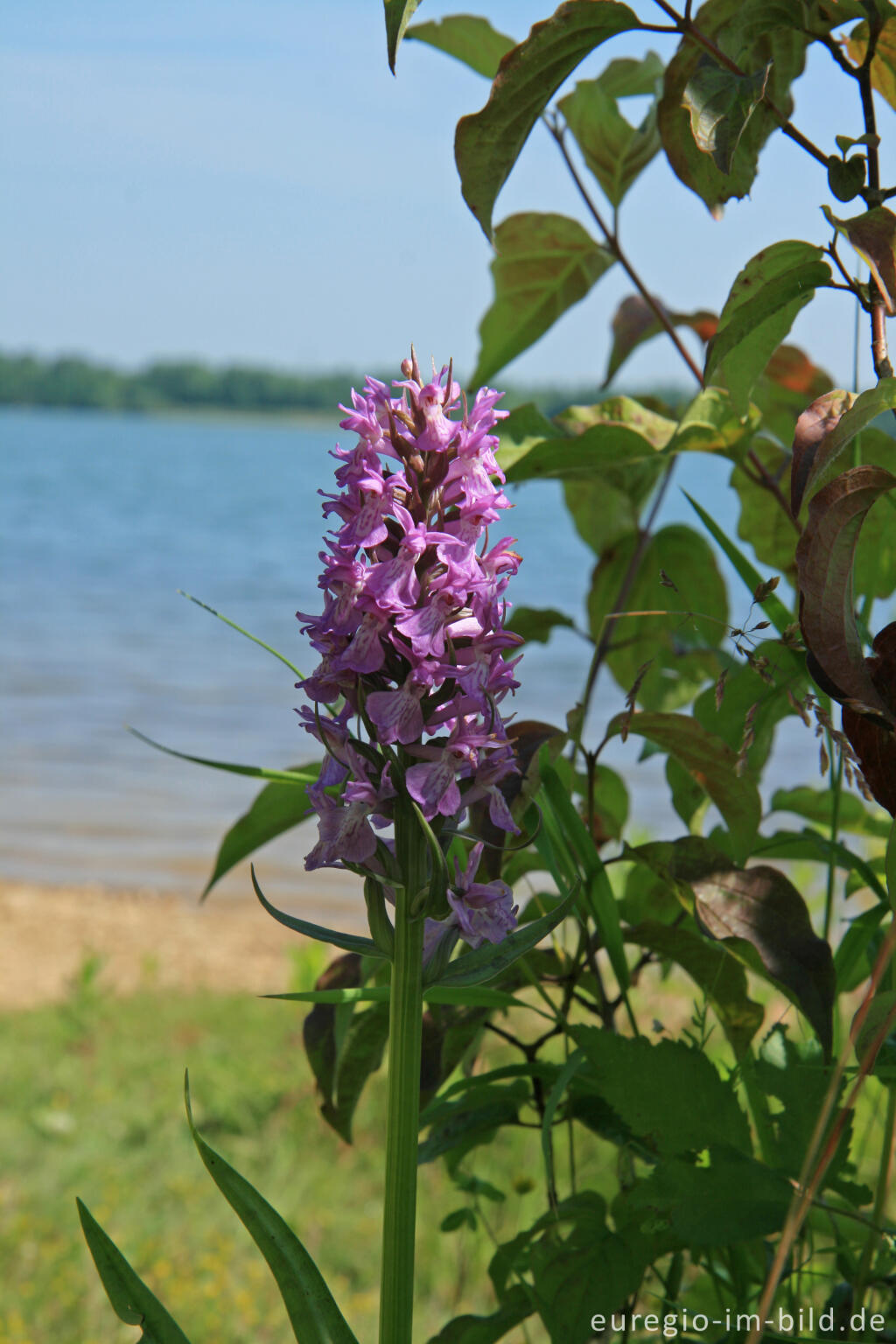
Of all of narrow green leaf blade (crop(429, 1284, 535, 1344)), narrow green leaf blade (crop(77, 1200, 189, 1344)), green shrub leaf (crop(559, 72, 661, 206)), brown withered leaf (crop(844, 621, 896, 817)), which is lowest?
narrow green leaf blade (crop(429, 1284, 535, 1344))

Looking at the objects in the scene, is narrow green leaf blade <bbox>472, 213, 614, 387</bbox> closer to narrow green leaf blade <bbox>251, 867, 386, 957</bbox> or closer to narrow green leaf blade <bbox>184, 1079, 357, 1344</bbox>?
narrow green leaf blade <bbox>251, 867, 386, 957</bbox>

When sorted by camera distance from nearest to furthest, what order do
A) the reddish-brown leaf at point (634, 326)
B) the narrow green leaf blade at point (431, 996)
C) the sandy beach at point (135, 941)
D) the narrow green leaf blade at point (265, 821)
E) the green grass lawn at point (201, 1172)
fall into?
the narrow green leaf blade at point (431, 996)
the narrow green leaf blade at point (265, 821)
the reddish-brown leaf at point (634, 326)
the green grass lawn at point (201, 1172)
the sandy beach at point (135, 941)

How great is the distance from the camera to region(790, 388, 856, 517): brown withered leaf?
2.37 feet

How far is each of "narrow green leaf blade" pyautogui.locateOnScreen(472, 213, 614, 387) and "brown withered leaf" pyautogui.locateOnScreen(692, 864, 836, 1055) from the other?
2.19 feet

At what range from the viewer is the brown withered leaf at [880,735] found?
0.71 metres

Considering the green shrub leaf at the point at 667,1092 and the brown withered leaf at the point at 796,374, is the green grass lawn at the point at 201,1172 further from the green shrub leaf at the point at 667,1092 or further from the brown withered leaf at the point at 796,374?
the brown withered leaf at the point at 796,374

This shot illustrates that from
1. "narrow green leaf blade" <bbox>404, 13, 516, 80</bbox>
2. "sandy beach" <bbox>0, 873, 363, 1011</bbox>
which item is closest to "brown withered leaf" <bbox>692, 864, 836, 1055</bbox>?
"narrow green leaf blade" <bbox>404, 13, 516, 80</bbox>

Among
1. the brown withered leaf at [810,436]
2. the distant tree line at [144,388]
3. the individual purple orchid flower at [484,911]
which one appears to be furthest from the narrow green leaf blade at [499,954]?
the distant tree line at [144,388]

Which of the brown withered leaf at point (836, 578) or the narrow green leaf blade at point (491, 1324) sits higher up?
the brown withered leaf at point (836, 578)

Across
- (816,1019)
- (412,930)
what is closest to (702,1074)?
(816,1019)

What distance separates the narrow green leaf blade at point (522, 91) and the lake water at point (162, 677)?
209mm

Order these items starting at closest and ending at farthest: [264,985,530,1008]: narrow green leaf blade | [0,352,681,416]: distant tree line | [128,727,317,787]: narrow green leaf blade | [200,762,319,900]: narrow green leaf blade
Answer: [264,985,530,1008]: narrow green leaf blade → [128,727,317,787]: narrow green leaf blade → [200,762,319,900]: narrow green leaf blade → [0,352,681,416]: distant tree line

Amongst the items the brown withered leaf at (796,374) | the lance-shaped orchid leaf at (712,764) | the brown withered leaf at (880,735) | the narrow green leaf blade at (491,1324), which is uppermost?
the brown withered leaf at (796,374)

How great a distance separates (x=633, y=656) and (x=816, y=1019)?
2.07 ft
